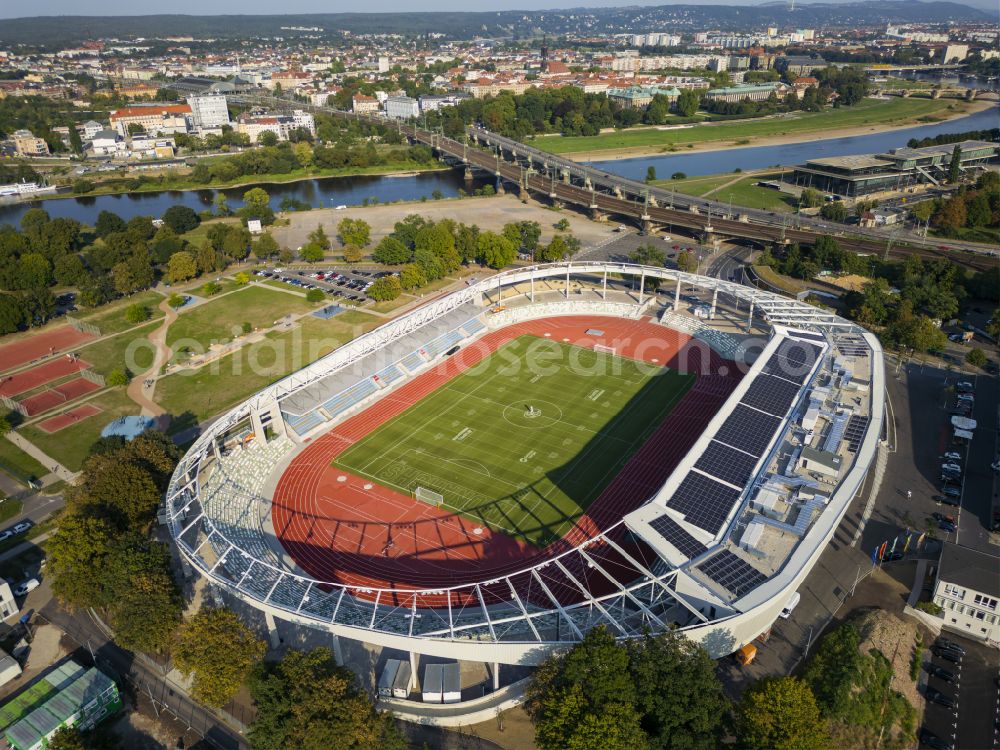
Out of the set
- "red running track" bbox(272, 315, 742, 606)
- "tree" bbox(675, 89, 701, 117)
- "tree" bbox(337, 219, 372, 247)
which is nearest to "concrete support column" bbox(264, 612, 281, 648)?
"red running track" bbox(272, 315, 742, 606)

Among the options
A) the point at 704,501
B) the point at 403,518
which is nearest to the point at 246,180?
the point at 403,518

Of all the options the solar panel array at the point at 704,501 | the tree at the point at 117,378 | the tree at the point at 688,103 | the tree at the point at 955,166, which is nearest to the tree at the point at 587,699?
the solar panel array at the point at 704,501

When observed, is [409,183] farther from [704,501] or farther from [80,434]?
[704,501]

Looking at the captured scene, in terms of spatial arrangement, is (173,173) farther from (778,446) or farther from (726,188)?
(778,446)

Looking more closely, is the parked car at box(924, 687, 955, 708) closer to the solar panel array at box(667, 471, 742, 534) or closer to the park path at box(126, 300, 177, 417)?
the solar panel array at box(667, 471, 742, 534)

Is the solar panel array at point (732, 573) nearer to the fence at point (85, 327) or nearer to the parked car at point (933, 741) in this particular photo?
the parked car at point (933, 741)

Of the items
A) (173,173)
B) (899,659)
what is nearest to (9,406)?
(899,659)

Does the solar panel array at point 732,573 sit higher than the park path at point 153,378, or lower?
higher
